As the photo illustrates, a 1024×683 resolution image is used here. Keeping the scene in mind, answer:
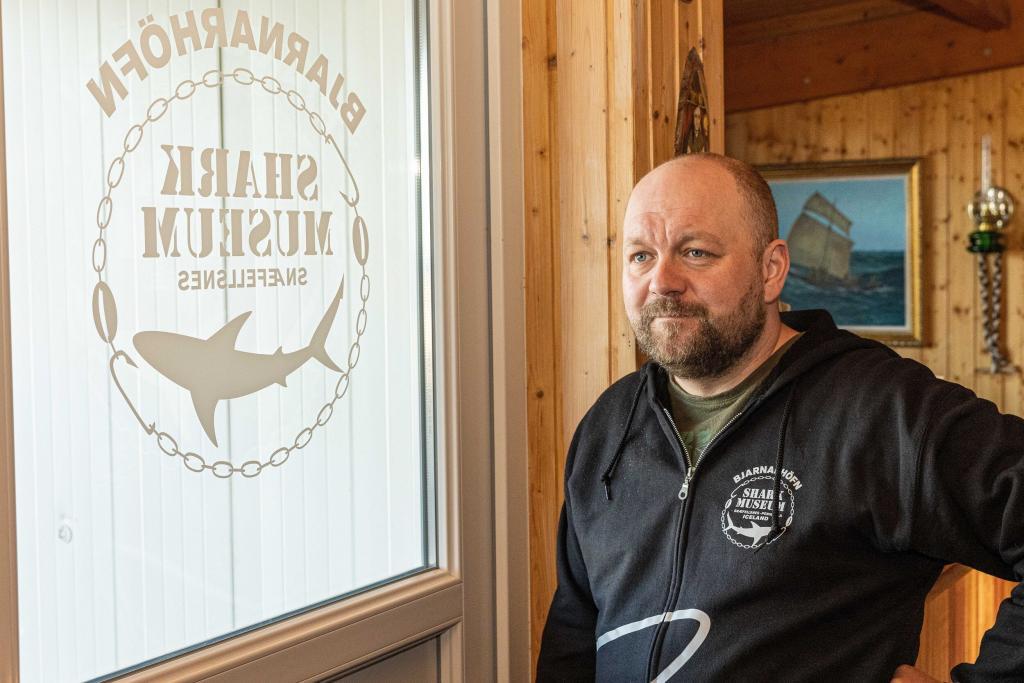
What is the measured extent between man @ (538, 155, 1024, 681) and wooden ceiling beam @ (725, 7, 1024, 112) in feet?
11.9

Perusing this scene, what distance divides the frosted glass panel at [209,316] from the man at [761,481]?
0.41 metres

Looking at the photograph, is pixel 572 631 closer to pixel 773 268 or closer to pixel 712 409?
pixel 712 409

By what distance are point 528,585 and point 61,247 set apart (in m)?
1.15

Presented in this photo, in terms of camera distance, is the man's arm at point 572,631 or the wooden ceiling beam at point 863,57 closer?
the man's arm at point 572,631

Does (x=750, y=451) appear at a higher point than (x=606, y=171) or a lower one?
lower

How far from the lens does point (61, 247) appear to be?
1.31 meters

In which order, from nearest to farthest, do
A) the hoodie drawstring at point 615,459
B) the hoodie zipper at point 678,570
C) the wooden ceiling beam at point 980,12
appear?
the hoodie zipper at point 678,570, the hoodie drawstring at point 615,459, the wooden ceiling beam at point 980,12

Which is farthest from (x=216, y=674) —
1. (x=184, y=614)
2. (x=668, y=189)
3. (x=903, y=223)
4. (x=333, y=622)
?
(x=903, y=223)

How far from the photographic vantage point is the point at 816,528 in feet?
4.65

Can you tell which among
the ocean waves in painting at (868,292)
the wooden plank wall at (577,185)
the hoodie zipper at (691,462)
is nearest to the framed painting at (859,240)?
the ocean waves in painting at (868,292)

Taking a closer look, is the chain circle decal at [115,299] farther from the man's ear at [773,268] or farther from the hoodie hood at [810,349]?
the man's ear at [773,268]

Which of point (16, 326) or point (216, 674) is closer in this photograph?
point (16, 326)

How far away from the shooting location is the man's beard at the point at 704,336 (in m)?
1.58

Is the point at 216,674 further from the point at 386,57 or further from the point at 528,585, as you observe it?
the point at 386,57
